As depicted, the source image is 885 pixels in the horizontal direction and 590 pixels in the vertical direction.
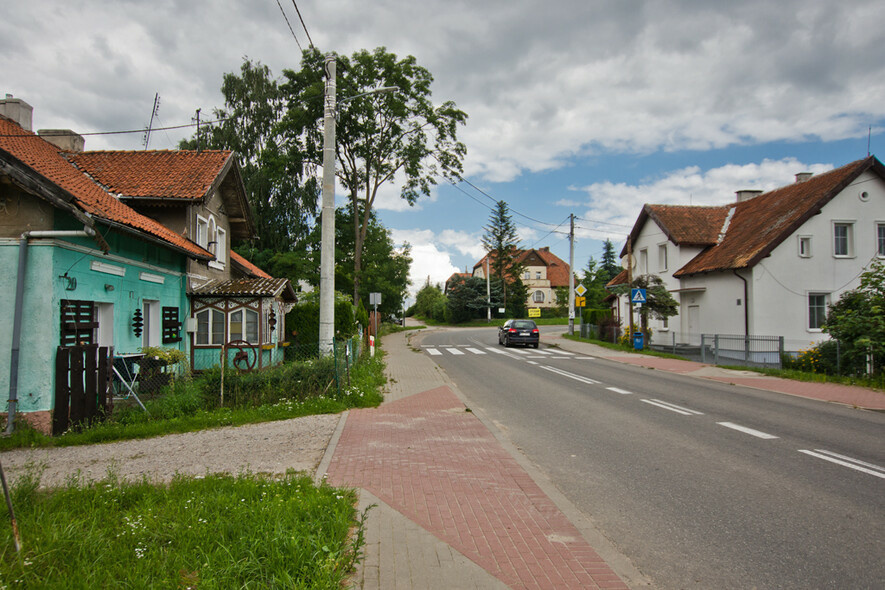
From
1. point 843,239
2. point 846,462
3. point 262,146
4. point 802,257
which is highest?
point 262,146

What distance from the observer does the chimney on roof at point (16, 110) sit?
13609mm

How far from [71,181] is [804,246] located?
2447 cm

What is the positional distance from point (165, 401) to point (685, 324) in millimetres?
23801

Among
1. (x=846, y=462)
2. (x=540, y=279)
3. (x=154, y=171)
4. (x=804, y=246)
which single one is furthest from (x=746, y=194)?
(x=540, y=279)

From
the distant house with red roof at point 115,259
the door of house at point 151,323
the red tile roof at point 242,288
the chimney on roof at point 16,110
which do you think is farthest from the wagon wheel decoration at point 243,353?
the chimney on roof at point 16,110

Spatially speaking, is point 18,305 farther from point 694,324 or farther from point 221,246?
point 694,324

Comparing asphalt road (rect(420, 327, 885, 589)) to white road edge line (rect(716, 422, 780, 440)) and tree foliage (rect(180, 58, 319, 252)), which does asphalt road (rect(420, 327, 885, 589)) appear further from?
tree foliage (rect(180, 58, 319, 252))

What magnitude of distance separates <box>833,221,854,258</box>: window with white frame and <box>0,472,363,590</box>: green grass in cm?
2401

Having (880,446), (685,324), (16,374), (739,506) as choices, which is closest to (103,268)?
(16,374)

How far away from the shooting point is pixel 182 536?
3.93 m

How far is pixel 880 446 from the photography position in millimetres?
7195

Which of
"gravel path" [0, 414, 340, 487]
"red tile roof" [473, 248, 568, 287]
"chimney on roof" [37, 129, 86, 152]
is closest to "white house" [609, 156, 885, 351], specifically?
"gravel path" [0, 414, 340, 487]

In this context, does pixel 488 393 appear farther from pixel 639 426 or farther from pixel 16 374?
pixel 16 374

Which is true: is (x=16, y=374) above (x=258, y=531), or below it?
above
